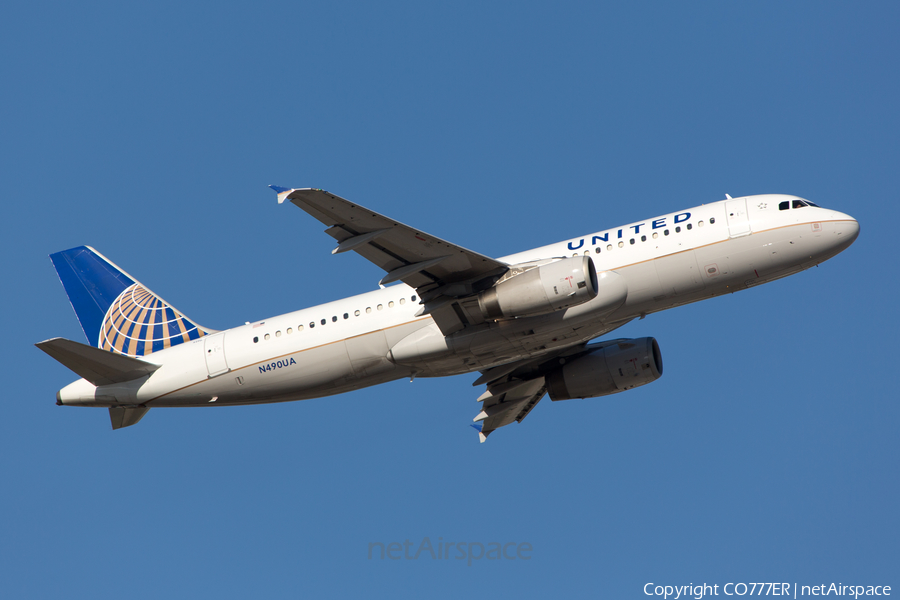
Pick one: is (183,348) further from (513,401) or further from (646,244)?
(646,244)

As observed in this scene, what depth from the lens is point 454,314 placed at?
30172 mm

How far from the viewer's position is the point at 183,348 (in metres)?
33.8

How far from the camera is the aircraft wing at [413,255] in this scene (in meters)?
26.1

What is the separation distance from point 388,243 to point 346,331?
495 cm

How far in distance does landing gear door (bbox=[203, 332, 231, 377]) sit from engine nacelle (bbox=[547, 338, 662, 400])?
43.3 ft

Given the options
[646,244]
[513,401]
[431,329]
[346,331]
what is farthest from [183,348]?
[646,244]

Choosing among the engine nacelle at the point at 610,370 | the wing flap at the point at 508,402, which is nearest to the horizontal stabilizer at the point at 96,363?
the wing flap at the point at 508,402

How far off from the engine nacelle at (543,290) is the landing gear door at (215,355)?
1024cm

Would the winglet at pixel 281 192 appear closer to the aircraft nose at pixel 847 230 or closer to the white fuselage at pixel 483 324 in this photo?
the white fuselage at pixel 483 324

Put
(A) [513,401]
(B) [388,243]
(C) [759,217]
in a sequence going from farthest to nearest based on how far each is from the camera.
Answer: (A) [513,401] → (C) [759,217] → (B) [388,243]

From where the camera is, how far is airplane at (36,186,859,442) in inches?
1138

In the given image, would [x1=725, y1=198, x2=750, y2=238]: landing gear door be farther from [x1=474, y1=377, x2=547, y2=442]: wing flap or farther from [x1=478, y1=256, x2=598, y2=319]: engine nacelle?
[x1=474, y1=377, x2=547, y2=442]: wing flap

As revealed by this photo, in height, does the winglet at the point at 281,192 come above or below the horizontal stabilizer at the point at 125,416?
above

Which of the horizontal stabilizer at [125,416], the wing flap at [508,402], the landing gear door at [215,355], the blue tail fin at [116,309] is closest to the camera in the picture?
the landing gear door at [215,355]
